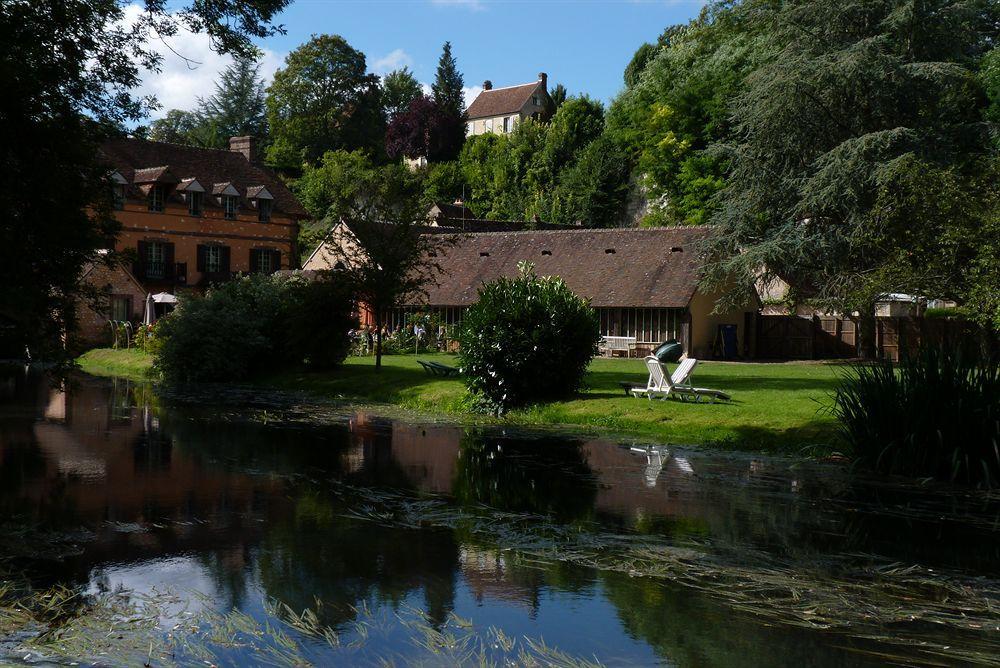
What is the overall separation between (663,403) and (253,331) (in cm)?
1750

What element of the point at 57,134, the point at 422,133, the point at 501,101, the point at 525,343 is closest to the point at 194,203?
the point at 525,343

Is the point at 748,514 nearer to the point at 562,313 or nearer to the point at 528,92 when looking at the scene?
the point at 562,313

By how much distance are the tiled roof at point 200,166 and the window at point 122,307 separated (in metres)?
8.25

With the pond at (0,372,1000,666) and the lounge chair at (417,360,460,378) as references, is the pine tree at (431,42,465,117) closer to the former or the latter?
the lounge chair at (417,360,460,378)

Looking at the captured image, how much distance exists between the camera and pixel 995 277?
60.4ft

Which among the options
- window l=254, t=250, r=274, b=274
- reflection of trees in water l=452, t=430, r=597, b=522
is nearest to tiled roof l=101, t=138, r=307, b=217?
window l=254, t=250, r=274, b=274

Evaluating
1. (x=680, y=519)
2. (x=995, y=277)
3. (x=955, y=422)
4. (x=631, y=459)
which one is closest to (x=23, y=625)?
(x=680, y=519)

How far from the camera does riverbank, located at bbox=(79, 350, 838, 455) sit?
19406 millimetres

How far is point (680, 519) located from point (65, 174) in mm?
9736

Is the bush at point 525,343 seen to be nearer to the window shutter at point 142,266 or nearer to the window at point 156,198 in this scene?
the window shutter at point 142,266

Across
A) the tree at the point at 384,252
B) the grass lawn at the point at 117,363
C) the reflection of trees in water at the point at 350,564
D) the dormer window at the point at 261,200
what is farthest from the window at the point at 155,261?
the reflection of trees in water at the point at 350,564

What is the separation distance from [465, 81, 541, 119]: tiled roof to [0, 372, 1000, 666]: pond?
10033 cm

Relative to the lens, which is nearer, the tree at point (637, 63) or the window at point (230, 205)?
the window at point (230, 205)

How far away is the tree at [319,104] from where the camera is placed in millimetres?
87250
